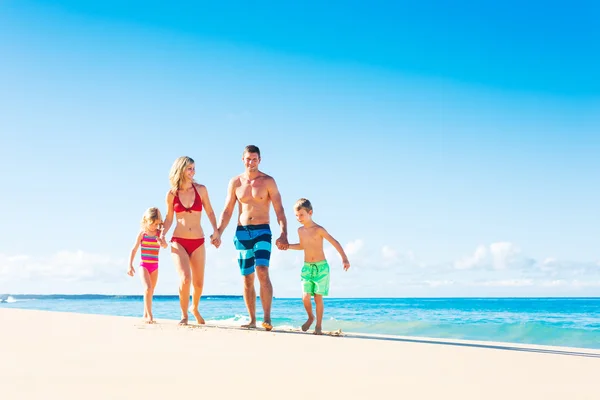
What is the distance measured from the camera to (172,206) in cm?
742

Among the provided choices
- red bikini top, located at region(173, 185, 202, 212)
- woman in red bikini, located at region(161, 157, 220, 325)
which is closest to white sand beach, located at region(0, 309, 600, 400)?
woman in red bikini, located at region(161, 157, 220, 325)

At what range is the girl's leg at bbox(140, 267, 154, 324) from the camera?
8096 millimetres

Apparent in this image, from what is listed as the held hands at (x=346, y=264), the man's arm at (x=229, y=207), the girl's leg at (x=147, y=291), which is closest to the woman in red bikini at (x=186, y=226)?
the man's arm at (x=229, y=207)

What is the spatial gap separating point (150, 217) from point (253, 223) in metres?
2.17

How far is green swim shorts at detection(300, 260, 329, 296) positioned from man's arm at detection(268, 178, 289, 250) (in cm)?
44

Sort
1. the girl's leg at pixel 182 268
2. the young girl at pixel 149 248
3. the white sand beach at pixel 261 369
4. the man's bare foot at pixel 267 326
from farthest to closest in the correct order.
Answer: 1. the young girl at pixel 149 248
2. the girl's leg at pixel 182 268
3. the man's bare foot at pixel 267 326
4. the white sand beach at pixel 261 369

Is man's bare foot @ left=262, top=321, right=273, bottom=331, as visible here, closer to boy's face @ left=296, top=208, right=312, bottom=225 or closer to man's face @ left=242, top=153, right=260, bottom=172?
boy's face @ left=296, top=208, right=312, bottom=225

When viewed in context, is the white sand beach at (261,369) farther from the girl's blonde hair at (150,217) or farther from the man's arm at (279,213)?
the girl's blonde hair at (150,217)

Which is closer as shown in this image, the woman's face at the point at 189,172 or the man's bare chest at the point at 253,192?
the woman's face at the point at 189,172

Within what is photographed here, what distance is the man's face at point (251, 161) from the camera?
7.65 meters

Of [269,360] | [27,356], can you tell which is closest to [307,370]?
[269,360]

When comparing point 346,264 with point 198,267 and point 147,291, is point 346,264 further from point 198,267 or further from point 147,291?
point 147,291

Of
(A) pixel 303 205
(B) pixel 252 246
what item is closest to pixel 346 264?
(A) pixel 303 205

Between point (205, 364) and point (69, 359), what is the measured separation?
1.02m
